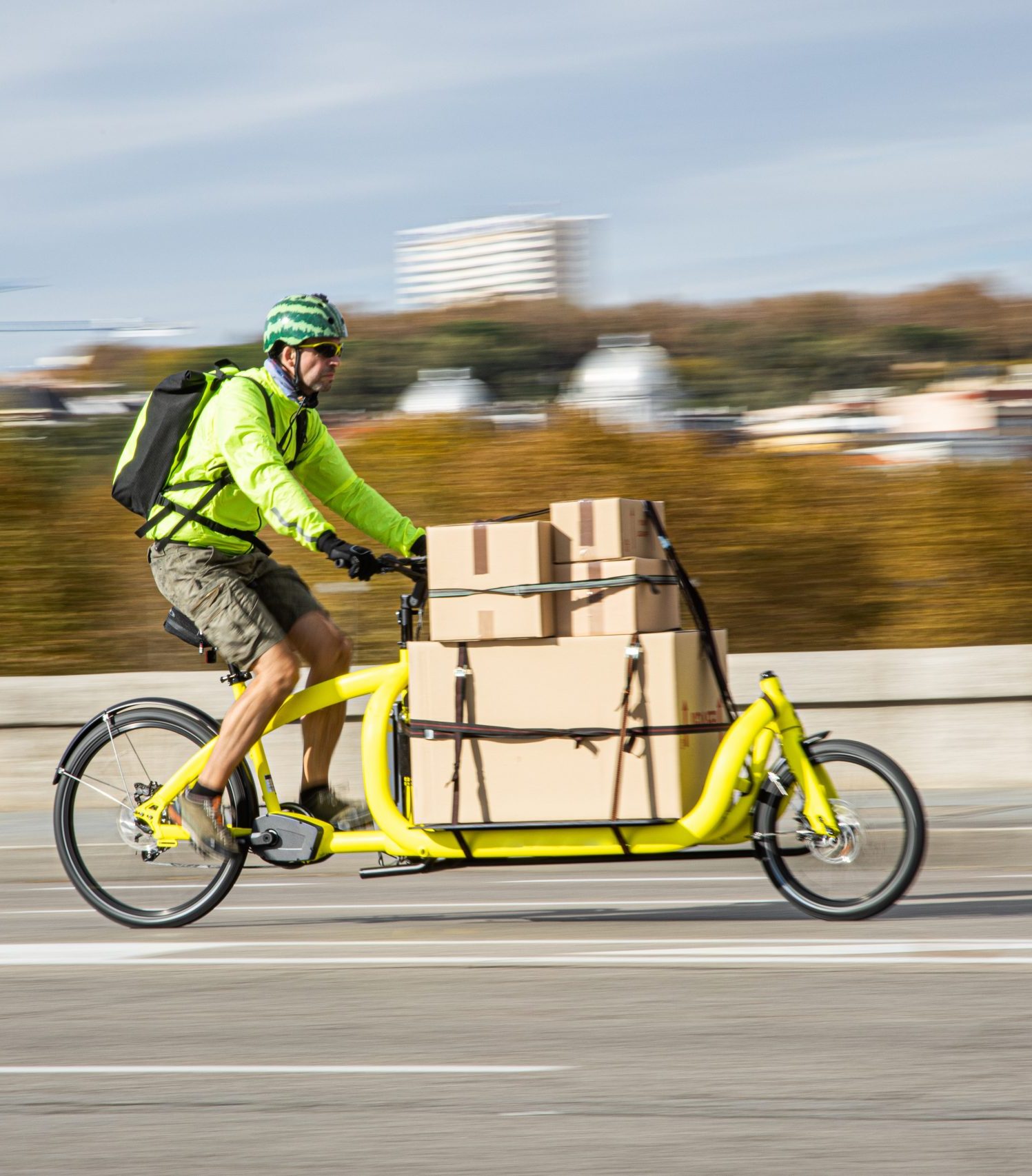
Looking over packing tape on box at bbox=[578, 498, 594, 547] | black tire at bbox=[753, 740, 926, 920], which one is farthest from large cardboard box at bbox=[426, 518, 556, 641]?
black tire at bbox=[753, 740, 926, 920]

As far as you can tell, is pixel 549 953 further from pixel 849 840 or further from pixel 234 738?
pixel 234 738

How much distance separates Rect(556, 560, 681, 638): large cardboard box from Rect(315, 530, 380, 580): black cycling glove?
634 mm

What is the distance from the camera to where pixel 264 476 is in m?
5.81

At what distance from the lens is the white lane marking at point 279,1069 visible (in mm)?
4199

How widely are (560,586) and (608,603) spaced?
0.16m

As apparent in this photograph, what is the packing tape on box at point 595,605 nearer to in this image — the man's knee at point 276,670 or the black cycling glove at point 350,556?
the black cycling glove at point 350,556

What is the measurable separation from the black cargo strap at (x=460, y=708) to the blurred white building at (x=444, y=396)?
6.99m

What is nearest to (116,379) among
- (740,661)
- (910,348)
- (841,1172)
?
(740,661)

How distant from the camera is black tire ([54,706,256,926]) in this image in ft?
20.7

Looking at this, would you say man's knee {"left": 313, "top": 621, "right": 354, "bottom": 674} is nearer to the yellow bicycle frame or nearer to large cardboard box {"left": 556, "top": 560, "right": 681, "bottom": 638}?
the yellow bicycle frame

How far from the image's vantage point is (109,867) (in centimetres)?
641

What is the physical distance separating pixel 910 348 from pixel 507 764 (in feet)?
47.1

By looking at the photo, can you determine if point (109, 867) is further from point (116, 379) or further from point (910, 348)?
point (910, 348)

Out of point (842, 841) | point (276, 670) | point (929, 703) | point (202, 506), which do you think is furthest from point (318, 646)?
point (929, 703)
